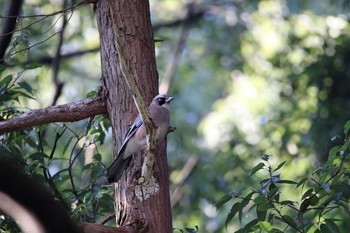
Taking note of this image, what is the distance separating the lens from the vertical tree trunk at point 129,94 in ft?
16.0

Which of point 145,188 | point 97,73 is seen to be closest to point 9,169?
point 145,188

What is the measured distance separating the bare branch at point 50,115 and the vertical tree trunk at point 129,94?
0.17m

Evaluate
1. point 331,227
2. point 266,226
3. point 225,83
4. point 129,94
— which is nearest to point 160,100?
point 129,94

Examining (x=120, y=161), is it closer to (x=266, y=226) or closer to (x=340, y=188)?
(x=266, y=226)

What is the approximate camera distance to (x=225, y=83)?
16.1 m

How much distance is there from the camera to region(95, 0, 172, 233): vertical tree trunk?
4.89 m

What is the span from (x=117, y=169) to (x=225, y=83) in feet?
36.4

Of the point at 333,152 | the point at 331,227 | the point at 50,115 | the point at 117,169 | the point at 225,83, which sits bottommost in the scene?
the point at 225,83

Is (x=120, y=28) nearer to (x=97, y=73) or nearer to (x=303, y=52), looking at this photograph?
(x=303, y=52)

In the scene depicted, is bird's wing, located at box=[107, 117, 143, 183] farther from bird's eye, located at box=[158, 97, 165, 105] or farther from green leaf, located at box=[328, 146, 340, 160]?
green leaf, located at box=[328, 146, 340, 160]

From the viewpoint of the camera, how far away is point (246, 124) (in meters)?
12.7

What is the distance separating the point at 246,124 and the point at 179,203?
165 centimetres

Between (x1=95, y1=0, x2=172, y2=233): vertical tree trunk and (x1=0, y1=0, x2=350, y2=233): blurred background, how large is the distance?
2847 mm

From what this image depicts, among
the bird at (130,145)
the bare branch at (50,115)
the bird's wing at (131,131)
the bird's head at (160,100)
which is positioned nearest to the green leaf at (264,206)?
the bird at (130,145)
